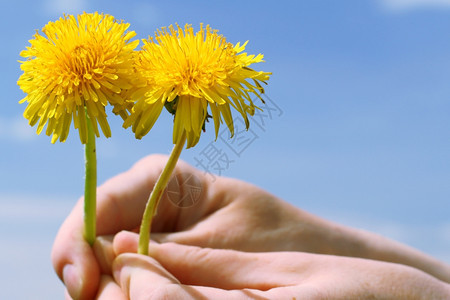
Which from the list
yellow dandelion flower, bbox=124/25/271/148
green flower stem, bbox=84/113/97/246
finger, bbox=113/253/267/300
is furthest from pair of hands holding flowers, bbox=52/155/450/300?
yellow dandelion flower, bbox=124/25/271/148

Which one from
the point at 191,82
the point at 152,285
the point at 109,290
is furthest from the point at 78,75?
the point at 109,290

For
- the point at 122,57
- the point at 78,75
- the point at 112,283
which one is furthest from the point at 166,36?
the point at 112,283

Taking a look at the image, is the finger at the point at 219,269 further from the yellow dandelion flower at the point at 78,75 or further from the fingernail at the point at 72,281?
the yellow dandelion flower at the point at 78,75

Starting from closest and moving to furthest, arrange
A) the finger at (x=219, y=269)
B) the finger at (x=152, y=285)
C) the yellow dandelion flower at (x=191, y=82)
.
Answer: the yellow dandelion flower at (x=191, y=82) < the finger at (x=152, y=285) < the finger at (x=219, y=269)

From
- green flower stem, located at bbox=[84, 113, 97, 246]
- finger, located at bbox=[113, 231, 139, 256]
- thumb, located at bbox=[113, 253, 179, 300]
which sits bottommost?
thumb, located at bbox=[113, 253, 179, 300]

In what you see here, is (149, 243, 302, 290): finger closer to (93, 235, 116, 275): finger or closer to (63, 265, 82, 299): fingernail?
(93, 235, 116, 275): finger

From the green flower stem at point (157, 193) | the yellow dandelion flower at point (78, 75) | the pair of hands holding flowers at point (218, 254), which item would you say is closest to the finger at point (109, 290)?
the pair of hands holding flowers at point (218, 254)
